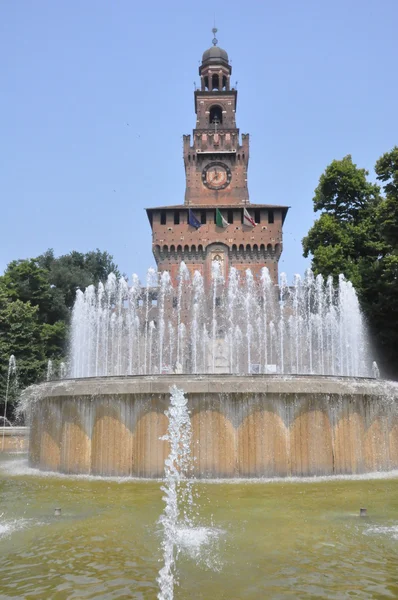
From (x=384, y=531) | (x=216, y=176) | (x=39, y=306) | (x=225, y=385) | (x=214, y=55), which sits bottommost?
(x=384, y=531)

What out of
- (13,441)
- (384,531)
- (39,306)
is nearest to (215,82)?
(39,306)

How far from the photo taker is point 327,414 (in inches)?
351

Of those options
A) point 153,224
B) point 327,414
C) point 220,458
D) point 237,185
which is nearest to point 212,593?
point 220,458

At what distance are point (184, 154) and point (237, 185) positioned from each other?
5313 mm

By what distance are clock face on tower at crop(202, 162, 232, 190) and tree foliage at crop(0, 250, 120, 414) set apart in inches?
515

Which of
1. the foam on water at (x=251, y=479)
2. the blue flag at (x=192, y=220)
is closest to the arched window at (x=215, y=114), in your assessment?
the blue flag at (x=192, y=220)

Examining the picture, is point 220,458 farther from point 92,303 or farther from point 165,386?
point 92,303

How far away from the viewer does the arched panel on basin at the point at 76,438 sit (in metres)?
9.08

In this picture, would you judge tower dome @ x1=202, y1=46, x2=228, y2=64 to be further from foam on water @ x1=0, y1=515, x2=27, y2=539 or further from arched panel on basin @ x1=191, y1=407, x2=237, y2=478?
foam on water @ x1=0, y1=515, x2=27, y2=539

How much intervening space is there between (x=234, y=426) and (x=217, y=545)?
3821 millimetres

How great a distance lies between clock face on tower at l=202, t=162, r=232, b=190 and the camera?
46.1 metres

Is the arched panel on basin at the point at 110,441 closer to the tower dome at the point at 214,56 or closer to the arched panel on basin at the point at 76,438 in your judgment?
the arched panel on basin at the point at 76,438

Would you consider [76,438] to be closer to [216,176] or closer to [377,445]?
[377,445]

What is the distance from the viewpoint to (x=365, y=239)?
28141 mm
